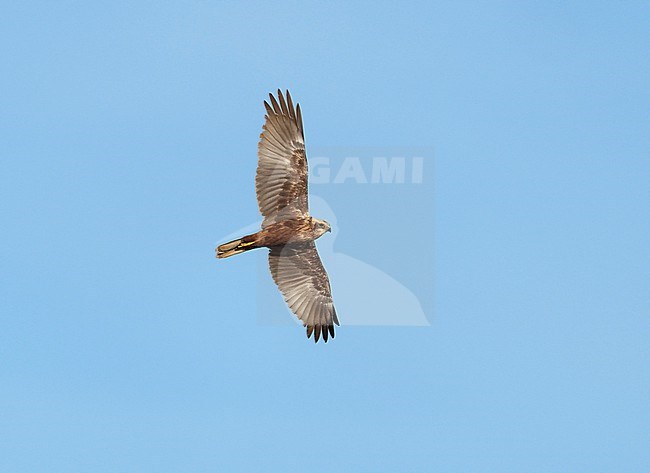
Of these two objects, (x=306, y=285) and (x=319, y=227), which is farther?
(x=306, y=285)

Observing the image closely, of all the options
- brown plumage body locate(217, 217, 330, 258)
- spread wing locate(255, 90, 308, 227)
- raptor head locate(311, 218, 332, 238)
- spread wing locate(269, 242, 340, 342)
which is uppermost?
spread wing locate(255, 90, 308, 227)

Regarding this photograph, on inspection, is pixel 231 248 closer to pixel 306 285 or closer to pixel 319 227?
pixel 319 227

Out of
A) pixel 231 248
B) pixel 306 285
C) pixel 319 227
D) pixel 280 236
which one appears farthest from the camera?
pixel 306 285

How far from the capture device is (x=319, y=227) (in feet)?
110

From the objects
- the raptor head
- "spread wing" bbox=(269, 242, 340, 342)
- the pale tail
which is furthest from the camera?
"spread wing" bbox=(269, 242, 340, 342)

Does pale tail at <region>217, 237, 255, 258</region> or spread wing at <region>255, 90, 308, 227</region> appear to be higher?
spread wing at <region>255, 90, 308, 227</region>

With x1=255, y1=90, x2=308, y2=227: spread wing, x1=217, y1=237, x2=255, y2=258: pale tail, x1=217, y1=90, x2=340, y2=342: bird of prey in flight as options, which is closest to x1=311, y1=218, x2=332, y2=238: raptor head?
x1=217, y1=90, x2=340, y2=342: bird of prey in flight

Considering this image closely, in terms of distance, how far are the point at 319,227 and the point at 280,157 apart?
1.82m

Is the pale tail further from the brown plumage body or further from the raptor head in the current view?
the raptor head

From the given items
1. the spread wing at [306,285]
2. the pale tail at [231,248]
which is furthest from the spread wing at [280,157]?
the spread wing at [306,285]

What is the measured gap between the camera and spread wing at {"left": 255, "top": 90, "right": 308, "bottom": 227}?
1292 inches

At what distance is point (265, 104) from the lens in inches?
1294

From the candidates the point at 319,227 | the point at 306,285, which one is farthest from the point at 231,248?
the point at 306,285

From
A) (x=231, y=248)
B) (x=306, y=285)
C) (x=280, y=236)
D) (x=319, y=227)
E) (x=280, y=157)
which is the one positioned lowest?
(x=306, y=285)
